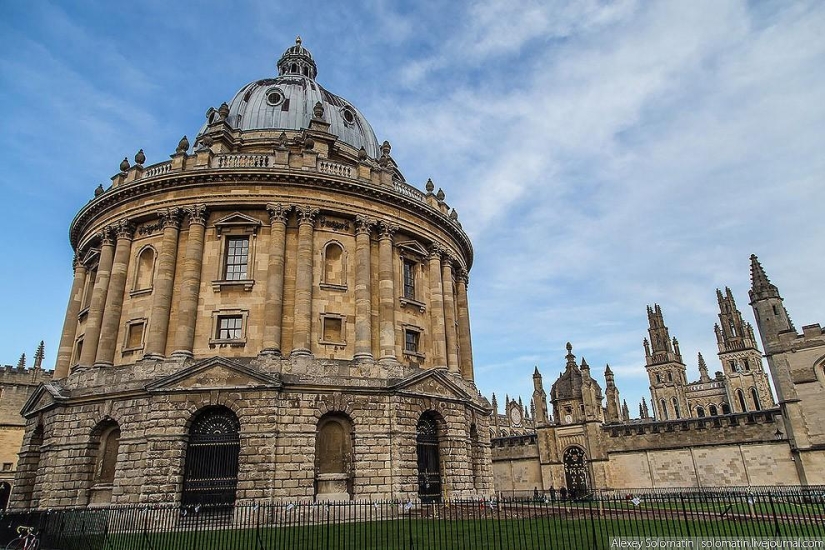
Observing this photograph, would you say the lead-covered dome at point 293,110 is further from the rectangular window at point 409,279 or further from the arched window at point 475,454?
the arched window at point 475,454

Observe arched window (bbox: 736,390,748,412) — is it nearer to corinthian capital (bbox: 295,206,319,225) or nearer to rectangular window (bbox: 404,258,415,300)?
rectangular window (bbox: 404,258,415,300)

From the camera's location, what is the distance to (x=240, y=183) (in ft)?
83.3

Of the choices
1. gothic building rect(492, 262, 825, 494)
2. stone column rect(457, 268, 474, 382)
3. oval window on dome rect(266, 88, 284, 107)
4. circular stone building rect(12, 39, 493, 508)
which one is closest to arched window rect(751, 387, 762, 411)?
gothic building rect(492, 262, 825, 494)

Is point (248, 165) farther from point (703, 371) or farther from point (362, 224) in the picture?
point (703, 371)

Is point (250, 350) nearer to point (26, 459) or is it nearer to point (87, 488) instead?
point (87, 488)

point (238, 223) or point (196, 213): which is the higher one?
point (196, 213)

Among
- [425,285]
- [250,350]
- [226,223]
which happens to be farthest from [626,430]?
[226,223]

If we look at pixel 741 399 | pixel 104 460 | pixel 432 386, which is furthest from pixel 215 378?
pixel 741 399

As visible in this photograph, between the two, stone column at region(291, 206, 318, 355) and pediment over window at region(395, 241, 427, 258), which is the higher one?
pediment over window at region(395, 241, 427, 258)

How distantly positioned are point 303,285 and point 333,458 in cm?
739

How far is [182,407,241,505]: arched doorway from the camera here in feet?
67.8

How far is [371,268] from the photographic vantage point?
86.9ft

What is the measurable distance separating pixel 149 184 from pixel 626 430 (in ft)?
102

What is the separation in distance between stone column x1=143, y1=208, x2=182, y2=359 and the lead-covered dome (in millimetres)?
10493
